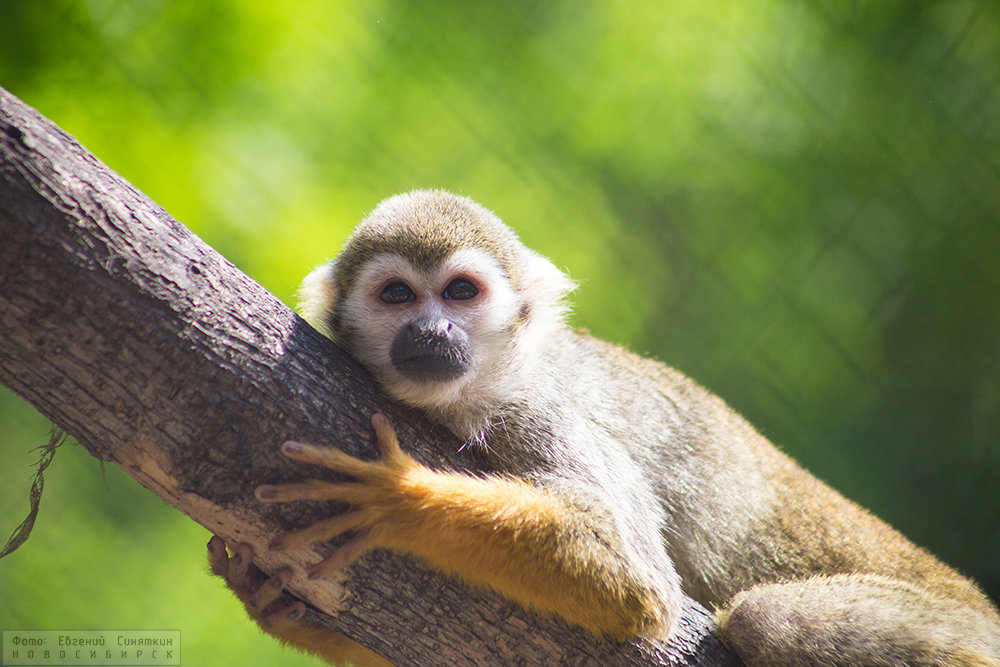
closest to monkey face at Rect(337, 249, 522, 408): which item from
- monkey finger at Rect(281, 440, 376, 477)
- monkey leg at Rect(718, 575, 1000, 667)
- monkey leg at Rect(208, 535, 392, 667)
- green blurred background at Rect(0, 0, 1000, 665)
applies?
monkey finger at Rect(281, 440, 376, 477)

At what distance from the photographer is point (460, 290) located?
2.83 metres

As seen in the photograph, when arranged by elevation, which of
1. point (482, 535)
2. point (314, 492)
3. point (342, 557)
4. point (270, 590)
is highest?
point (482, 535)

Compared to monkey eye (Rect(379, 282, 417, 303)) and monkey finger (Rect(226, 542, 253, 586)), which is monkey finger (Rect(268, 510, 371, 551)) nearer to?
monkey finger (Rect(226, 542, 253, 586))

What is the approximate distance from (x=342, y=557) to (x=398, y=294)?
111 cm

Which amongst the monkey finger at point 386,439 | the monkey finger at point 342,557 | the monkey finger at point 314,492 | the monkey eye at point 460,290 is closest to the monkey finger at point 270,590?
the monkey finger at point 342,557

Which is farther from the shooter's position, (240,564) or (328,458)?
(240,564)

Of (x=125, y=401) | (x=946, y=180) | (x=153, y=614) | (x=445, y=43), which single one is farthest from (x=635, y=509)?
(x=946, y=180)

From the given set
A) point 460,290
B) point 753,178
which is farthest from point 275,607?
point 753,178

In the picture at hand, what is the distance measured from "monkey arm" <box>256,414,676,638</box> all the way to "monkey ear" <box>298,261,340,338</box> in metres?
0.94

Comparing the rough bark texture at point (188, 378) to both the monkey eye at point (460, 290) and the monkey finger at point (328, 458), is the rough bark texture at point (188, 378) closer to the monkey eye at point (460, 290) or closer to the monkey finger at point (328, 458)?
the monkey finger at point (328, 458)

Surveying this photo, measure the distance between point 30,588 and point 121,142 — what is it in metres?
2.69

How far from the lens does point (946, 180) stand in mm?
5562

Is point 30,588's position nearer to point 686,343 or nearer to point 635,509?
point 635,509

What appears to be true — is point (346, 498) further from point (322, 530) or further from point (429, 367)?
point (429, 367)
